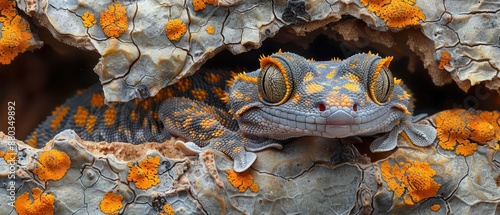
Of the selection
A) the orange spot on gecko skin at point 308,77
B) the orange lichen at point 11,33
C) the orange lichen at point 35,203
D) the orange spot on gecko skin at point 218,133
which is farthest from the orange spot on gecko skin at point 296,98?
the orange lichen at point 11,33

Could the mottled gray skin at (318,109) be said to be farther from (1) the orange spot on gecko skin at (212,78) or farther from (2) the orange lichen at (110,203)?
(1) the orange spot on gecko skin at (212,78)

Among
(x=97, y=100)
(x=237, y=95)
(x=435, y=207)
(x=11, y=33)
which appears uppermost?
(x=11, y=33)

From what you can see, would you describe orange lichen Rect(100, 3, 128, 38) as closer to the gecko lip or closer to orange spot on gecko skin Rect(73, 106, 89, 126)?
orange spot on gecko skin Rect(73, 106, 89, 126)

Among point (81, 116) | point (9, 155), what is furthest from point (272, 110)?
point (81, 116)

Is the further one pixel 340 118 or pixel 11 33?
pixel 11 33

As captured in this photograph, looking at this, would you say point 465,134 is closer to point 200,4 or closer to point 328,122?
point 328,122

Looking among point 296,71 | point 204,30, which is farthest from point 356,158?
point 204,30
